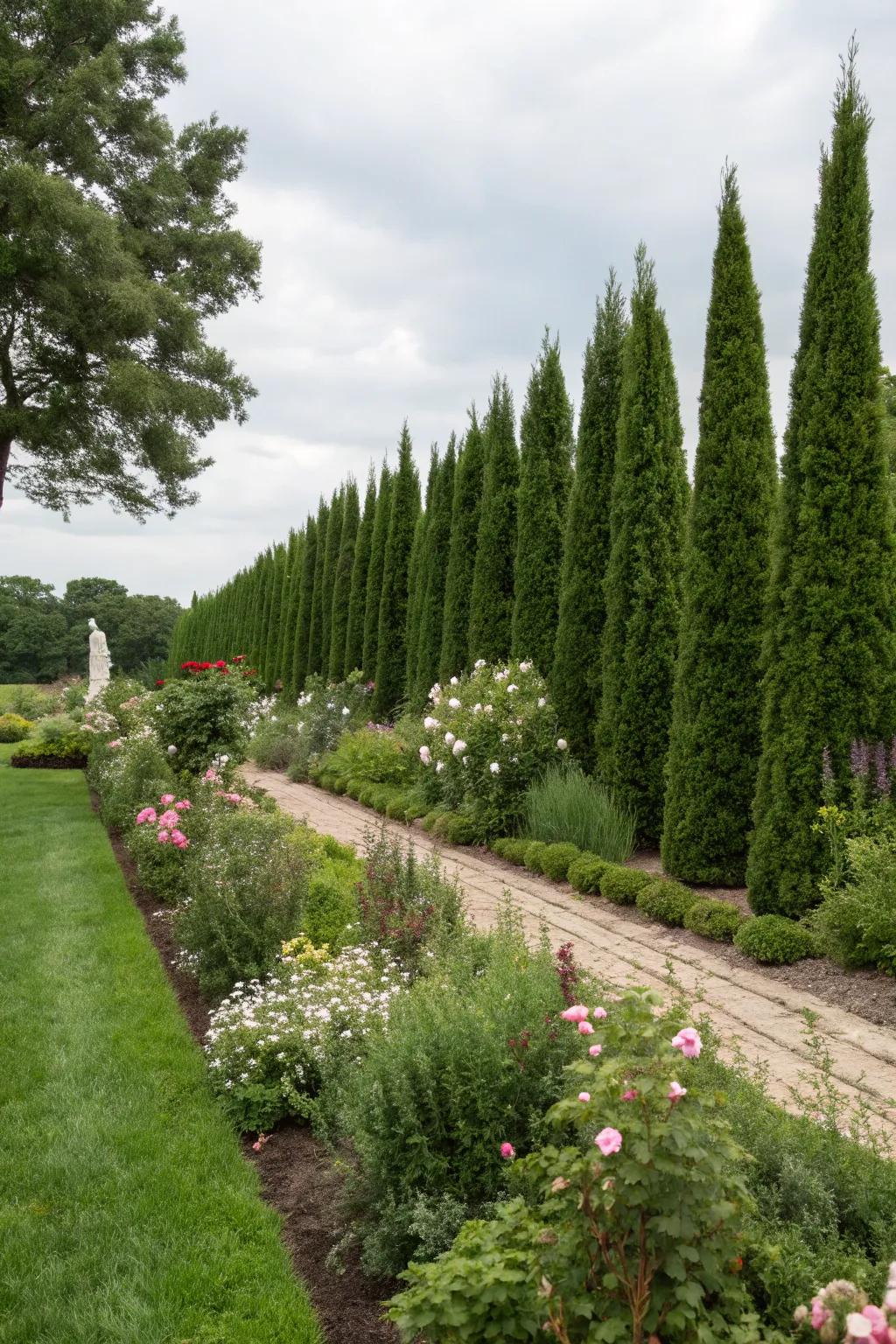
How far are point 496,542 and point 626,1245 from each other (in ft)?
37.6

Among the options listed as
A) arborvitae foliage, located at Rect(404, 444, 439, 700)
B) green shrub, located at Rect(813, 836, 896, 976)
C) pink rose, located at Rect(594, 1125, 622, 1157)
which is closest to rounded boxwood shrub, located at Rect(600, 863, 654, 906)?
green shrub, located at Rect(813, 836, 896, 976)

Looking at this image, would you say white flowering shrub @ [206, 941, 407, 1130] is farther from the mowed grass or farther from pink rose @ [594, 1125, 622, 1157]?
pink rose @ [594, 1125, 622, 1157]

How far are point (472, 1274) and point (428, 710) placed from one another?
12321mm

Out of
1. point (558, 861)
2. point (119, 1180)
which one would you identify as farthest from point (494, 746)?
point (119, 1180)

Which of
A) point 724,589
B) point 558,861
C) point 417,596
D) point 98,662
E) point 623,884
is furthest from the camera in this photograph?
point 98,662

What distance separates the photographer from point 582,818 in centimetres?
853

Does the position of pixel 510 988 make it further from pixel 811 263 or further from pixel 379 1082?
pixel 811 263

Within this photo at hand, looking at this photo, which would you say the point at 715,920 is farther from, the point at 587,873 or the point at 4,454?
the point at 4,454

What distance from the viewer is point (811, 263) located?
6.67 m

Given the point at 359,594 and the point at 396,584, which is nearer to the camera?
the point at 396,584

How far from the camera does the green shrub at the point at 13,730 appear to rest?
25.2 metres

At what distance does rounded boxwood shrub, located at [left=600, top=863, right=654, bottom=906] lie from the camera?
7.02 m

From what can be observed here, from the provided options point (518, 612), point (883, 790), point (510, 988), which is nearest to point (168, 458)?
point (518, 612)

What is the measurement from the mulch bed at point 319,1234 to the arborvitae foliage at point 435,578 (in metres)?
11.5
